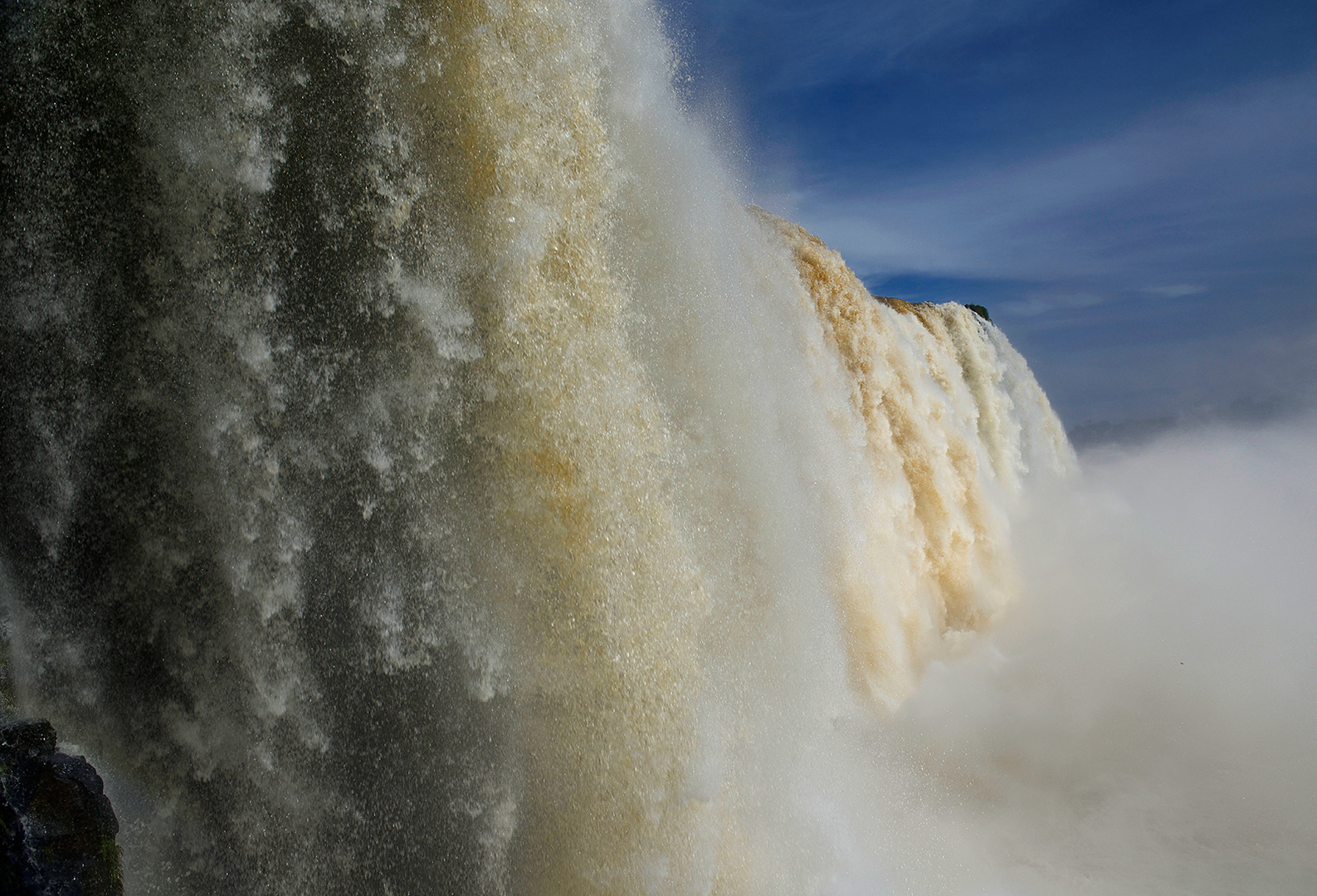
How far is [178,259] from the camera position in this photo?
10.6 feet

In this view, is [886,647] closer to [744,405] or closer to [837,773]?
[837,773]

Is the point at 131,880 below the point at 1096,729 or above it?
below

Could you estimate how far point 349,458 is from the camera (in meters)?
3.26

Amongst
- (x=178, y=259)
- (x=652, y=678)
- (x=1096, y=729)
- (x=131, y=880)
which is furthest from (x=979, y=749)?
(x=178, y=259)

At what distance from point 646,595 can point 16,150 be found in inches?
130

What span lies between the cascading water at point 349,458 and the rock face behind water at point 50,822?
1.31ft

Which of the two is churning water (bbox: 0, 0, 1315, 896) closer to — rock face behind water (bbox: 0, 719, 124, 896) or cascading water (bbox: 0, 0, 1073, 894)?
cascading water (bbox: 0, 0, 1073, 894)

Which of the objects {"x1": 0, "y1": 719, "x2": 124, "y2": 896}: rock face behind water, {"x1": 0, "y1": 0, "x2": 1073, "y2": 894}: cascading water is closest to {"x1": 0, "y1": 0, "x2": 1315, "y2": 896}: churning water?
{"x1": 0, "y1": 0, "x2": 1073, "y2": 894}: cascading water

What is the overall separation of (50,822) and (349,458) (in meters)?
1.70

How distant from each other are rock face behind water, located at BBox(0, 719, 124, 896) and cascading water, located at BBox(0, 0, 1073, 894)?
1.31 feet

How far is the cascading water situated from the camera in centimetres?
316

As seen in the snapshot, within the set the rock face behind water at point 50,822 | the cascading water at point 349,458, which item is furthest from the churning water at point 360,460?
the rock face behind water at point 50,822

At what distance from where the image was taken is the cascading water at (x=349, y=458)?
3.16 m

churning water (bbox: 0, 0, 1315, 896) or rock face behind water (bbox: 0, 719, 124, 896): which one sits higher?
churning water (bbox: 0, 0, 1315, 896)
